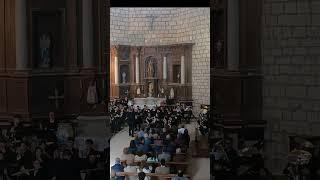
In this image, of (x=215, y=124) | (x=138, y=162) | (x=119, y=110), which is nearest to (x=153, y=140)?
(x=138, y=162)

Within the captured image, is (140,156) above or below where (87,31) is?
below

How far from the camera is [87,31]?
20.9 feet

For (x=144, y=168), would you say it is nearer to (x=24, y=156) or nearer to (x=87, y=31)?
(x=24, y=156)

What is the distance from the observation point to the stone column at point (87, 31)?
6367 millimetres

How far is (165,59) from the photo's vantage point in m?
19.6

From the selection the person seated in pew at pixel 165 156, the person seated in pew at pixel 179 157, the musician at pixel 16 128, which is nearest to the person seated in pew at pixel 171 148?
the person seated in pew at pixel 179 157

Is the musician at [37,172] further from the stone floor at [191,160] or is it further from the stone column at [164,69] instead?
the stone column at [164,69]

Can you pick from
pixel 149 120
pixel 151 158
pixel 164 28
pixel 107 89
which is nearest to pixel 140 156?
pixel 151 158

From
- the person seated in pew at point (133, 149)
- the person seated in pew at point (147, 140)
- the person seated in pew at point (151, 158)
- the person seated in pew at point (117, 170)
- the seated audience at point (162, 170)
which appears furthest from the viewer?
the person seated in pew at point (147, 140)

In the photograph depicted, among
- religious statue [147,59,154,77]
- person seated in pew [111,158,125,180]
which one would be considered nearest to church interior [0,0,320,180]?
person seated in pew [111,158,125,180]

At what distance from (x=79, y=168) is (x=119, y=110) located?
820 cm

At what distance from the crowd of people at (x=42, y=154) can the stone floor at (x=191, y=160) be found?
262cm

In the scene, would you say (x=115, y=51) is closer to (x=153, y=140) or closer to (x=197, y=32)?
(x=197, y=32)

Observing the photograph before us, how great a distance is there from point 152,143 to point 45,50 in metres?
5.10
